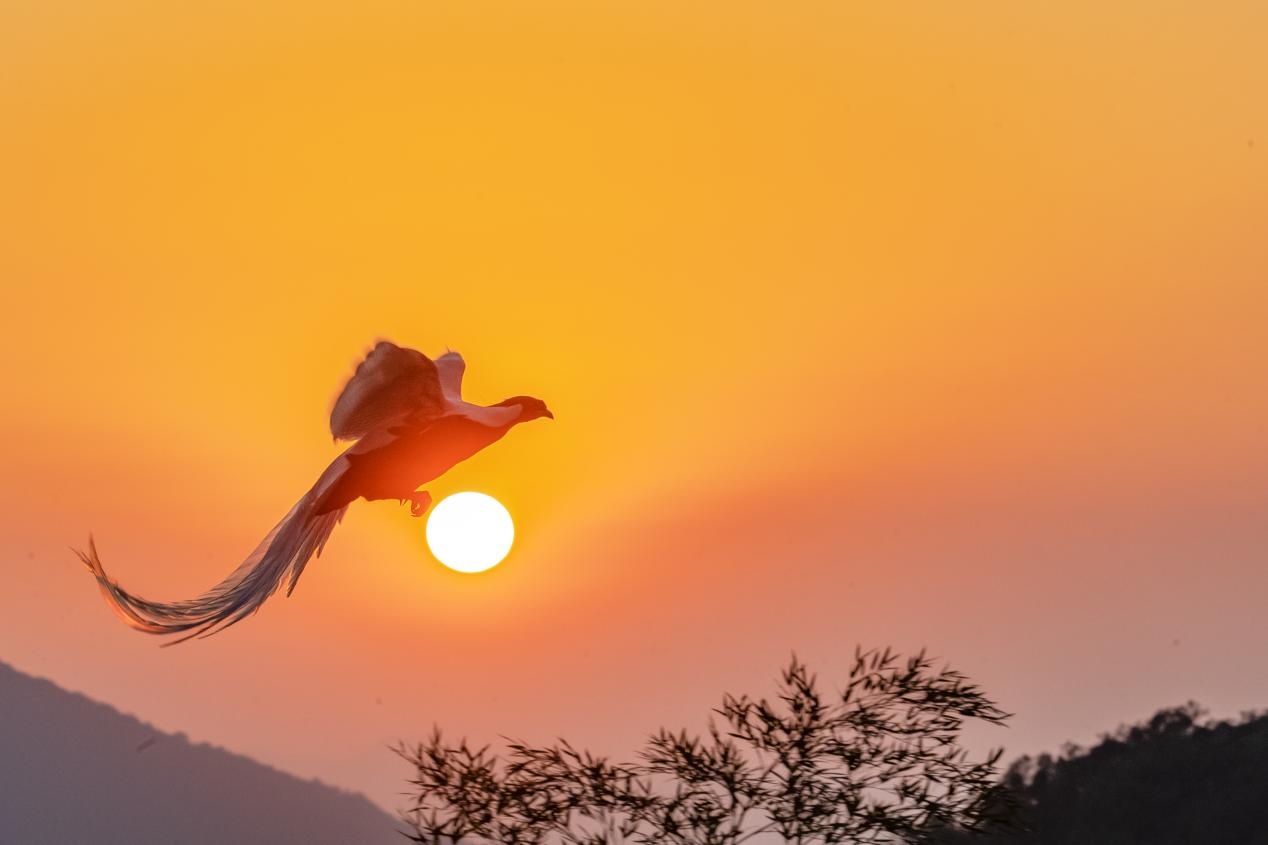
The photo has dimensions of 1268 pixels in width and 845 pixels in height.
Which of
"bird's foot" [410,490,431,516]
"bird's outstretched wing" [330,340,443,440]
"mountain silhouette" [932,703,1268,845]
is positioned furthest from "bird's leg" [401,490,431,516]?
"mountain silhouette" [932,703,1268,845]

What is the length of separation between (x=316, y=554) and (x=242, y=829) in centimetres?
15294

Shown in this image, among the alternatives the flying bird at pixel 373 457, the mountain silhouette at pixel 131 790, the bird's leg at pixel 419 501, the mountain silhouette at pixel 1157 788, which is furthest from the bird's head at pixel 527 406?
the mountain silhouette at pixel 131 790

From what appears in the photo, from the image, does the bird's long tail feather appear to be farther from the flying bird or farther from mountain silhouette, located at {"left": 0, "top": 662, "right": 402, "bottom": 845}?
mountain silhouette, located at {"left": 0, "top": 662, "right": 402, "bottom": 845}

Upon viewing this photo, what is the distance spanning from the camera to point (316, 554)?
50.6 feet

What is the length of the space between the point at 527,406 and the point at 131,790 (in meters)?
156

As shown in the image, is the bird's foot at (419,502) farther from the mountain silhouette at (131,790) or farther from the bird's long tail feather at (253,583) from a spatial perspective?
the mountain silhouette at (131,790)

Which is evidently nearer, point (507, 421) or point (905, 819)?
point (507, 421)

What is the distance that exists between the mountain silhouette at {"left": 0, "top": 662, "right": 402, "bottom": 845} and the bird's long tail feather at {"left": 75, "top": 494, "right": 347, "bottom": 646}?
11809 centimetres

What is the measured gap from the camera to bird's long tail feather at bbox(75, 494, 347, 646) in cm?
1450

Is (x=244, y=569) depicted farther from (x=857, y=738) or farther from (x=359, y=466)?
(x=857, y=738)

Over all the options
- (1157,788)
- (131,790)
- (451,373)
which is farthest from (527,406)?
(131,790)

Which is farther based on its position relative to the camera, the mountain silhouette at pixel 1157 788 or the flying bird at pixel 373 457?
the mountain silhouette at pixel 1157 788

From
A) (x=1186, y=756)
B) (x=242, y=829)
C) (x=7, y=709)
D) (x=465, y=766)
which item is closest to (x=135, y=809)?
(x=242, y=829)

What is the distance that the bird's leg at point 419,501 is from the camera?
48.3 ft
